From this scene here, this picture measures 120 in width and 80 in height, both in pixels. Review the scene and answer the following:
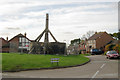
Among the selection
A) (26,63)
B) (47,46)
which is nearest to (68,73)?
(26,63)

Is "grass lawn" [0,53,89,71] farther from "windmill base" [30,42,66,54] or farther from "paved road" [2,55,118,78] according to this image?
"windmill base" [30,42,66,54]

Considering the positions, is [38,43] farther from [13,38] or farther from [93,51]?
[13,38]

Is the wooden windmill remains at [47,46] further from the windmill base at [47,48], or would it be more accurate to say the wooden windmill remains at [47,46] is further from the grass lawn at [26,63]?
the grass lawn at [26,63]

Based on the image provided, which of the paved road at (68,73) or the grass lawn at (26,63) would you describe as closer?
the paved road at (68,73)

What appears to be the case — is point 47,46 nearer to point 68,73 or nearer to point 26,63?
point 26,63

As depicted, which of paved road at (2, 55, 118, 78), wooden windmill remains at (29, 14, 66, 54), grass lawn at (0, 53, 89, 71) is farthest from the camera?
wooden windmill remains at (29, 14, 66, 54)

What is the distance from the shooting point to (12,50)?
4362 centimetres

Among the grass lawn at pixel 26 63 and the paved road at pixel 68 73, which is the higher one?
the grass lawn at pixel 26 63

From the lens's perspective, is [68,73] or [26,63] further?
[26,63]

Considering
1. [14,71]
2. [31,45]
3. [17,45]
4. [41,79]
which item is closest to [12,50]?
[17,45]

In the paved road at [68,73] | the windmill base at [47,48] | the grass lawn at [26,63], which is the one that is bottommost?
the paved road at [68,73]

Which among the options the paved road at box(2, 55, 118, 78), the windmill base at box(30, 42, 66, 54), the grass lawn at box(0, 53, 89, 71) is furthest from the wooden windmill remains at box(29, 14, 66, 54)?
the paved road at box(2, 55, 118, 78)

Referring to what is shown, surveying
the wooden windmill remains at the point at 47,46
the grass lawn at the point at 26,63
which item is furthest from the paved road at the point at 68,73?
the wooden windmill remains at the point at 47,46

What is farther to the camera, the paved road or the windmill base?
the windmill base
